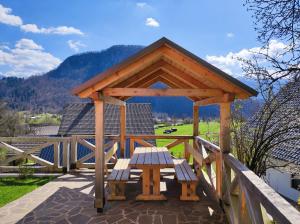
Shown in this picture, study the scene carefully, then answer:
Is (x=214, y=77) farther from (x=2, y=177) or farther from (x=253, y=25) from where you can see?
(x=2, y=177)

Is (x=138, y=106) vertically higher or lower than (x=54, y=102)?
lower

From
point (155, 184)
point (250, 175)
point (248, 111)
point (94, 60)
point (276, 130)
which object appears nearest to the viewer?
point (250, 175)

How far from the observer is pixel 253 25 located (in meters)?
4.31

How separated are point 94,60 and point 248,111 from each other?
179m

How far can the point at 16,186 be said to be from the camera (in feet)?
20.4

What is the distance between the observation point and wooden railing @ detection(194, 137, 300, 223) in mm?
1972

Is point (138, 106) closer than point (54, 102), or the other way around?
point (138, 106)

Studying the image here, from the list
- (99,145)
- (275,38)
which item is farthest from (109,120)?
(275,38)

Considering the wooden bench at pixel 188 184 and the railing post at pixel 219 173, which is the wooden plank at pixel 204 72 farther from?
the wooden bench at pixel 188 184

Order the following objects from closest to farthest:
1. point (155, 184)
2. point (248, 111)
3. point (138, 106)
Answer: point (155, 184) → point (248, 111) → point (138, 106)

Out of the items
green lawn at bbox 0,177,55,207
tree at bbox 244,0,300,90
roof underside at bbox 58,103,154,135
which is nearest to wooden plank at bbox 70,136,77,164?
green lawn at bbox 0,177,55,207

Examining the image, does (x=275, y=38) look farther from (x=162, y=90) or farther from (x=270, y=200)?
(x=270, y=200)

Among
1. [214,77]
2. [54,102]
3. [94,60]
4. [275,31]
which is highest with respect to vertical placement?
[94,60]

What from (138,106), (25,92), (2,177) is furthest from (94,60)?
(2,177)
